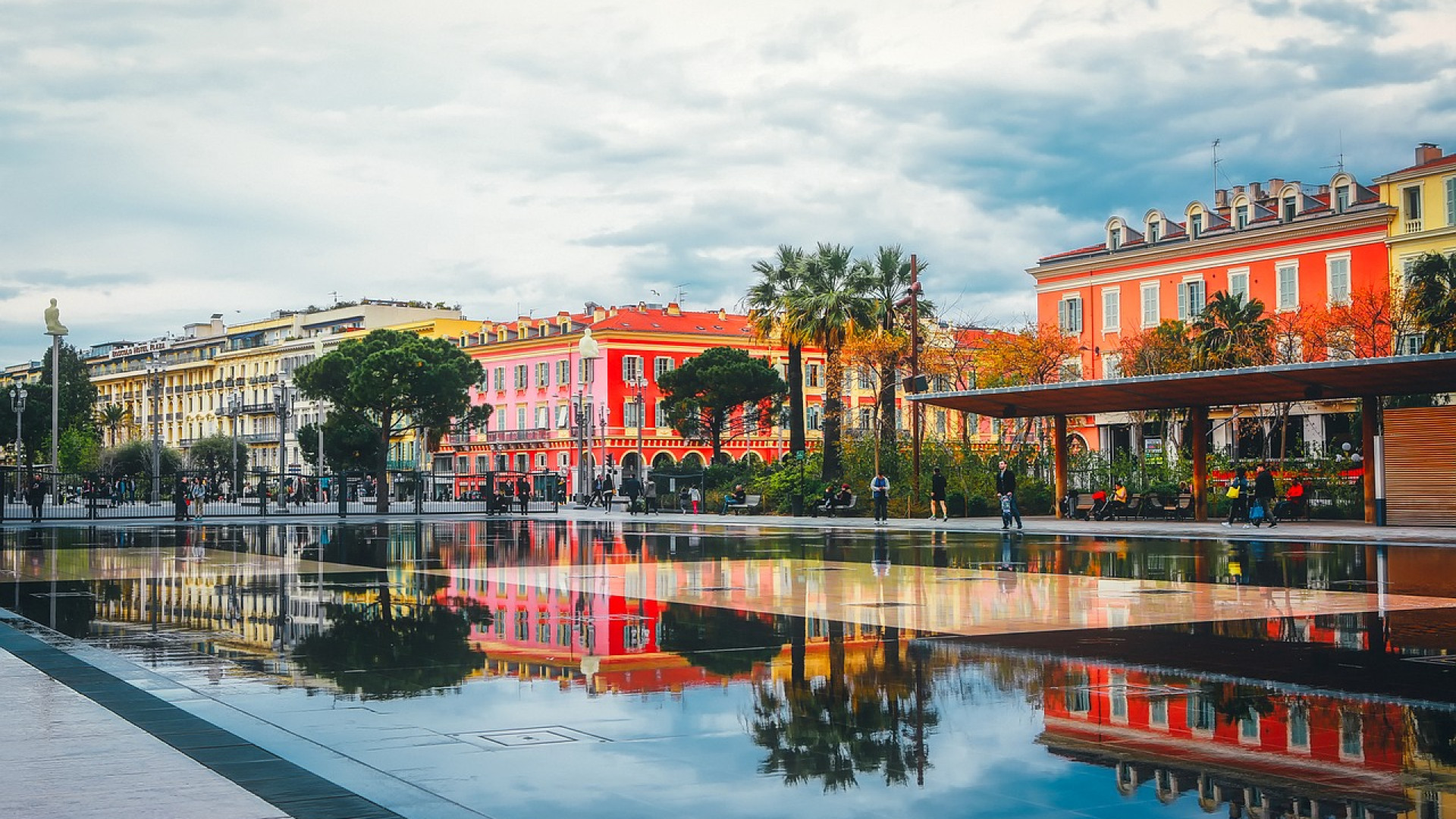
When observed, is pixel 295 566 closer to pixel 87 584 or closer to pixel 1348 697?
pixel 87 584

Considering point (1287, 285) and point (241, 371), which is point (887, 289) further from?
point (241, 371)

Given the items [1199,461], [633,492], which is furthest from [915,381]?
[633,492]

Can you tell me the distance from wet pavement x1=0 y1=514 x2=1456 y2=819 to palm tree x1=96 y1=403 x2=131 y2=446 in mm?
124227

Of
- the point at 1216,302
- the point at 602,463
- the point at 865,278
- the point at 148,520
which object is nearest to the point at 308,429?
the point at 602,463

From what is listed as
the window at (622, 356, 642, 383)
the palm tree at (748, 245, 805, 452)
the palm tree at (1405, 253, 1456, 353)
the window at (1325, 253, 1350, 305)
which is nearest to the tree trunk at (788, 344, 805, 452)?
the palm tree at (748, 245, 805, 452)

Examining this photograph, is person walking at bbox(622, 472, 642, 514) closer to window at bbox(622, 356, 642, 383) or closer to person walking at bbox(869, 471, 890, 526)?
person walking at bbox(869, 471, 890, 526)

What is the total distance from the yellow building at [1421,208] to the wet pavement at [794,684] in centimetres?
4451

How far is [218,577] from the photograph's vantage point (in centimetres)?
2125

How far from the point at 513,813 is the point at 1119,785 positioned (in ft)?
9.65

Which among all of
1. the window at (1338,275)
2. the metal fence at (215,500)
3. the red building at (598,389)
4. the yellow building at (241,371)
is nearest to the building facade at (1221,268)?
the window at (1338,275)

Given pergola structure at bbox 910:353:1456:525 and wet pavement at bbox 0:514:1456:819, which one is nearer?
wet pavement at bbox 0:514:1456:819

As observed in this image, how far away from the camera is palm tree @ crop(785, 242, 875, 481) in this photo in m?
50.7

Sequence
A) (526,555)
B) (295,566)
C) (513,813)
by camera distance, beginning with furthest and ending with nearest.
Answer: (526,555)
(295,566)
(513,813)

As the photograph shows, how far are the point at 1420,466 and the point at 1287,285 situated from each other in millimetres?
33841
